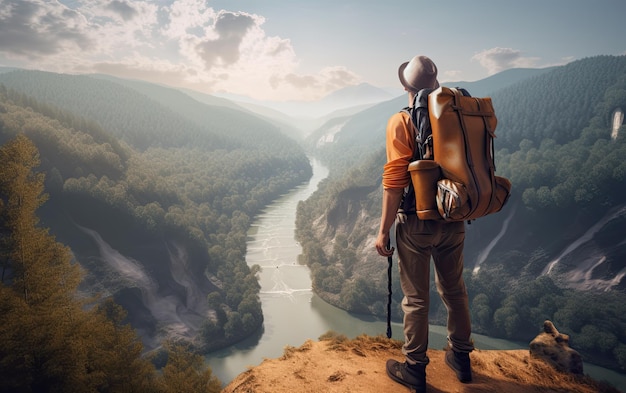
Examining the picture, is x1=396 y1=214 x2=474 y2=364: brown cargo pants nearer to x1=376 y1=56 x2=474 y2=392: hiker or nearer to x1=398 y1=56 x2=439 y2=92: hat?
x1=376 y1=56 x2=474 y2=392: hiker

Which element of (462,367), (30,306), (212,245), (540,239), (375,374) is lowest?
(212,245)

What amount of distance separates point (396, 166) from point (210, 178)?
92.8 meters

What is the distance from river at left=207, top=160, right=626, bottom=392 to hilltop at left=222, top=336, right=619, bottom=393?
2643cm

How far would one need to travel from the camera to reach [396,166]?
4.09 metres

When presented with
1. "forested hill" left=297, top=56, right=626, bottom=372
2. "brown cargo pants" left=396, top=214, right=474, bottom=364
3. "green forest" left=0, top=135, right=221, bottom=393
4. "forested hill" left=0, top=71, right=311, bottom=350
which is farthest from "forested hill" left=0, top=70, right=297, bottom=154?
"brown cargo pants" left=396, top=214, right=474, bottom=364

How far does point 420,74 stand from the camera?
4352 millimetres

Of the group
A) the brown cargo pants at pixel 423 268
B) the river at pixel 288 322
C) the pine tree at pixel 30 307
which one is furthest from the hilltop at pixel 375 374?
the river at pixel 288 322

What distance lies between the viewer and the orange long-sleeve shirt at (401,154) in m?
4.09

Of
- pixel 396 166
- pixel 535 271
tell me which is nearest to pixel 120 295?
pixel 396 166

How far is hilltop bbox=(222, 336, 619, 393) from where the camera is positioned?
4746 millimetres

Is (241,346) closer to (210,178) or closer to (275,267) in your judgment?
(275,267)

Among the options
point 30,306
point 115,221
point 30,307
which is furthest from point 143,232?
point 30,307

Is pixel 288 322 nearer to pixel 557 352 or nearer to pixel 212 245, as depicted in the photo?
pixel 212 245

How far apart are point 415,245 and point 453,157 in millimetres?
1154
